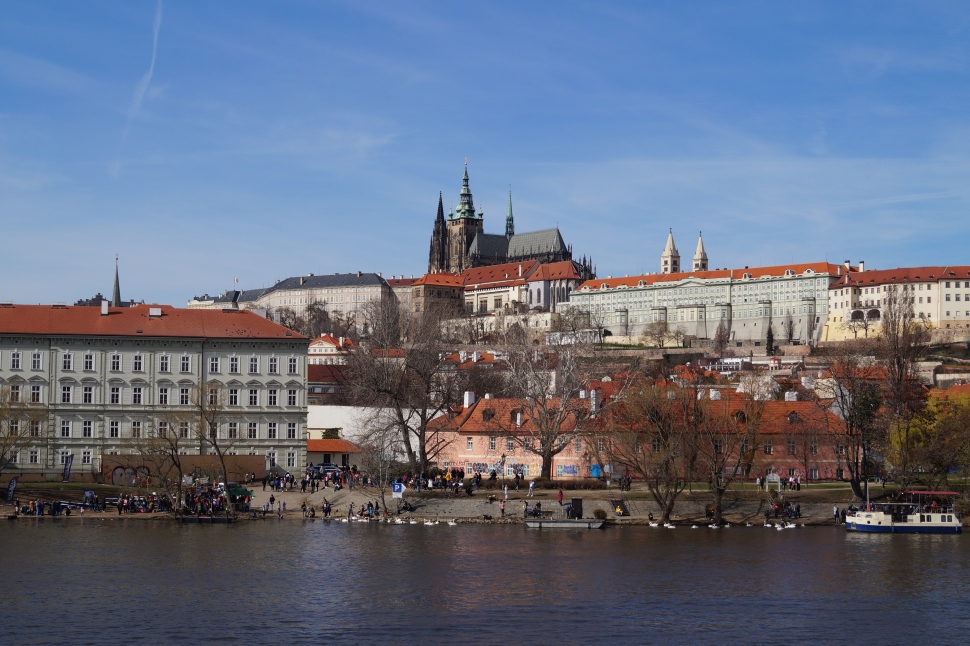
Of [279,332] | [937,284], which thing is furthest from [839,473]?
[937,284]

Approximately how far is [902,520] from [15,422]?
135ft

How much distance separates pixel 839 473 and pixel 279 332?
30570 mm

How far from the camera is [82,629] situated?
31672 millimetres

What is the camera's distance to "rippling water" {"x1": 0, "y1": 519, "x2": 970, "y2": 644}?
106ft

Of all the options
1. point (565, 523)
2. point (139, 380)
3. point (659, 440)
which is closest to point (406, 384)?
point (139, 380)

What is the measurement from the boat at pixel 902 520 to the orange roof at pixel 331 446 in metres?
33.6

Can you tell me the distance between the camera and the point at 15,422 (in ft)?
205

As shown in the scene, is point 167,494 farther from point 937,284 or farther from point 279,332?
point 937,284

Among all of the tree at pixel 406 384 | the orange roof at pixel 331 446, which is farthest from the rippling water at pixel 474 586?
the orange roof at pixel 331 446

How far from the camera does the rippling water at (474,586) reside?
32438 millimetres

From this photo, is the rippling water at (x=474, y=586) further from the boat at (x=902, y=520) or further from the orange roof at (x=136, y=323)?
the orange roof at (x=136, y=323)

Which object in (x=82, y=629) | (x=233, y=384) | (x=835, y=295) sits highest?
(x=835, y=295)

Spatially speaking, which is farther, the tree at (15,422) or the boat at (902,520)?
the tree at (15,422)

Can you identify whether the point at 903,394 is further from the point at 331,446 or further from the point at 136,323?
the point at 136,323
